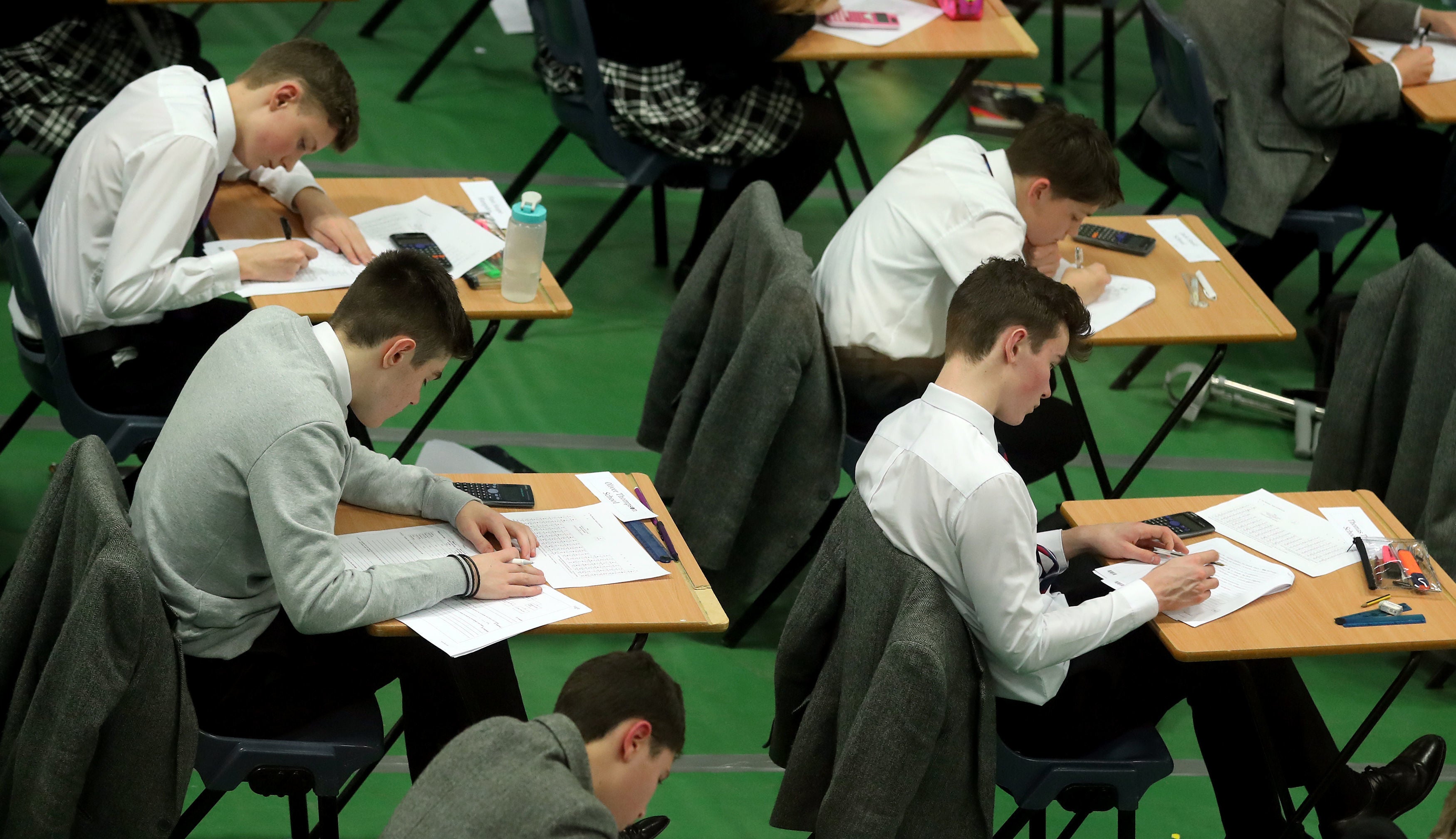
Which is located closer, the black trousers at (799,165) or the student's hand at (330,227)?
the student's hand at (330,227)

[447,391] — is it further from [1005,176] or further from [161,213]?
[1005,176]

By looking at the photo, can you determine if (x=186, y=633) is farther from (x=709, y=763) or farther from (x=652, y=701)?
(x=709, y=763)

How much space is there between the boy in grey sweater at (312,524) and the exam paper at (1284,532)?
4.06 ft

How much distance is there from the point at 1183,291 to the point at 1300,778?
1201mm

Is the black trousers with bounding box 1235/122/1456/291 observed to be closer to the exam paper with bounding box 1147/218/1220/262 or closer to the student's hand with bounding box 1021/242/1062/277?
the exam paper with bounding box 1147/218/1220/262

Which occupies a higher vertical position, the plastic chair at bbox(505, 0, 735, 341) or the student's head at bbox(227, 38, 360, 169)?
the student's head at bbox(227, 38, 360, 169)

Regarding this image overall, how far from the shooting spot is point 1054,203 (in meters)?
3.33

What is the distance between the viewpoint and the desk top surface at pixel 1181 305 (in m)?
3.37

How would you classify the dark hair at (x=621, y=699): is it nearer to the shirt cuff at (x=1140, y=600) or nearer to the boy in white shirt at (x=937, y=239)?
the shirt cuff at (x=1140, y=600)

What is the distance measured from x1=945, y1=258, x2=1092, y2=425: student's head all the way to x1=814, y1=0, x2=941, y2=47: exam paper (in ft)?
6.96

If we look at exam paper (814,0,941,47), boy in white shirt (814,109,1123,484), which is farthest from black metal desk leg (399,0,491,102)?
boy in white shirt (814,109,1123,484)

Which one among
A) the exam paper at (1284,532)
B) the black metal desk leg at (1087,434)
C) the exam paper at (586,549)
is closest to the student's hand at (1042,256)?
the black metal desk leg at (1087,434)

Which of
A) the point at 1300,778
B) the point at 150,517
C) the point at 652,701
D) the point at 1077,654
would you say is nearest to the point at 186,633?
the point at 150,517

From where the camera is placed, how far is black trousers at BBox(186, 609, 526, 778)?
2322 mm
